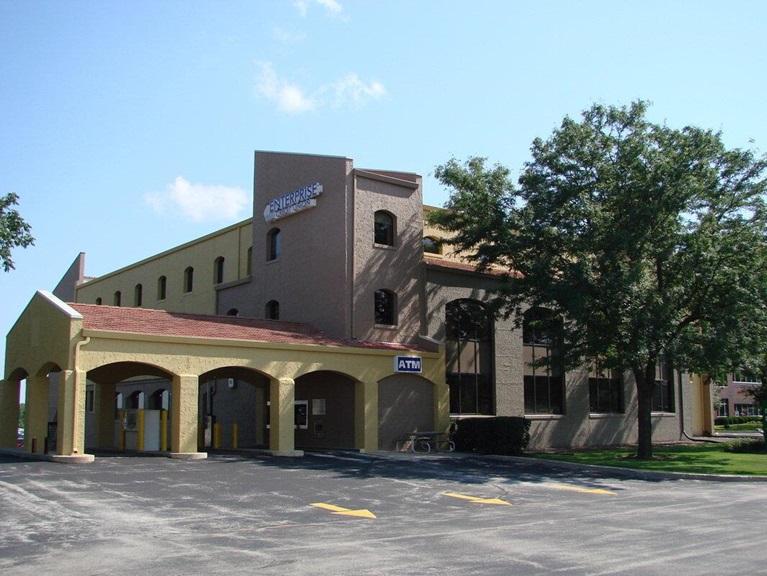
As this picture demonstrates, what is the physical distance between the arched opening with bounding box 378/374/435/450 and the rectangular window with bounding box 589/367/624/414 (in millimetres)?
10302

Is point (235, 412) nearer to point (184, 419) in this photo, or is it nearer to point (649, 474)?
point (184, 419)

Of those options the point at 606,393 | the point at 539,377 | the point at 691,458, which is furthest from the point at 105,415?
the point at 691,458

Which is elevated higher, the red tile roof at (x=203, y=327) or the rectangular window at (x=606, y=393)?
the red tile roof at (x=203, y=327)

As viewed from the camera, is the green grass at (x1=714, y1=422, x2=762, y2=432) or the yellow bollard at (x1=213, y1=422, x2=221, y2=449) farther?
the green grass at (x1=714, y1=422, x2=762, y2=432)

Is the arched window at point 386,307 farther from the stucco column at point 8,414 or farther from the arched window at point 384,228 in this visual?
the stucco column at point 8,414

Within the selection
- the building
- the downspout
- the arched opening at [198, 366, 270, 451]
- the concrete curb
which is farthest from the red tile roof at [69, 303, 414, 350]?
the concrete curb

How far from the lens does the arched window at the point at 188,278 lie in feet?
142

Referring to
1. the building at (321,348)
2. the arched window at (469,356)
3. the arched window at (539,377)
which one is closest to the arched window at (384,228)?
the building at (321,348)

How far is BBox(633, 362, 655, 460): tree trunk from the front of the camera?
1097 inches

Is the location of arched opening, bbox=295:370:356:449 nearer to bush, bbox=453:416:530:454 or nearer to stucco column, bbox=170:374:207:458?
bush, bbox=453:416:530:454

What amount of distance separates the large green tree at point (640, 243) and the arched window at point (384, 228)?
413 centimetres

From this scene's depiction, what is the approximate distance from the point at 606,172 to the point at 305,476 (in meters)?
14.0

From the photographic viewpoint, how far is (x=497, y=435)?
1078 inches

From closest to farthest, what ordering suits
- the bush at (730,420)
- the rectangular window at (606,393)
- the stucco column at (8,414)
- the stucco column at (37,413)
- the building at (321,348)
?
the building at (321,348)
the stucco column at (37,413)
the stucco column at (8,414)
the rectangular window at (606,393)
the bush at (730,420)
